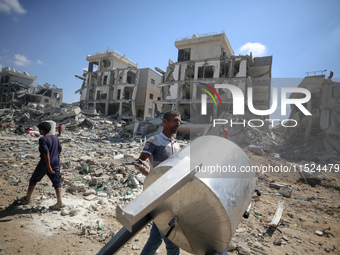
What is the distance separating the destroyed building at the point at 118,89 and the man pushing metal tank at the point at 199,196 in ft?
91.8

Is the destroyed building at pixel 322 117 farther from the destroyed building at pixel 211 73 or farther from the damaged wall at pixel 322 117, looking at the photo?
the destroyed building at pixel 211 73

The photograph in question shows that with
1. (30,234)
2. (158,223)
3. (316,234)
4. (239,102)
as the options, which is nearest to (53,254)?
(30,234)

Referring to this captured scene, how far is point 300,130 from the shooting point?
17.2 meters

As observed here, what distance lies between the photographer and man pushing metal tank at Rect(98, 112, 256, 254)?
99cm

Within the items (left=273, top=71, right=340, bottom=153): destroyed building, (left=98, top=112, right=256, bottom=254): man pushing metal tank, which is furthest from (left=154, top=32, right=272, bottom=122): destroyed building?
(left=98, top=112, right=256, bottom=254): man pushing metal tank

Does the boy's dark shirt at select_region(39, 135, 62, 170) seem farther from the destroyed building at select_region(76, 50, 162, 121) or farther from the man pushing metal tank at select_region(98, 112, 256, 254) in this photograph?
the destroyed building at select_region(76, 50, 162, 121)

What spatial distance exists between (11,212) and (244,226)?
4.20m

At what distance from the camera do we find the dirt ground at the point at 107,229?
2418 mm

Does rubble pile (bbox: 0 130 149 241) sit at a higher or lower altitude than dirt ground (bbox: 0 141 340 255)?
higher

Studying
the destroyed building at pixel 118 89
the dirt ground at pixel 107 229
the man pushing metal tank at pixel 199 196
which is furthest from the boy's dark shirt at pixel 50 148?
the destroyed building at pixel 118 89

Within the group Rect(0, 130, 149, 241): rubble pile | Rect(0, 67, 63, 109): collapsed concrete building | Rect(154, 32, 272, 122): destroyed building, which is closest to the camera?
Rect(0, 130, 149, 241): rubble pile

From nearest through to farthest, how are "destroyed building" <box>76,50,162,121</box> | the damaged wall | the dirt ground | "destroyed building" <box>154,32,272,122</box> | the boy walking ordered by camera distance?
the dirt ground, the boy walking, the damaged wall, "destroyed building" <box>154,32,272,122</box>, "destroyed building" <box>76,50,162,121</box>

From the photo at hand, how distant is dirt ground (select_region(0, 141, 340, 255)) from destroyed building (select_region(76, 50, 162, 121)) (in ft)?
83.7

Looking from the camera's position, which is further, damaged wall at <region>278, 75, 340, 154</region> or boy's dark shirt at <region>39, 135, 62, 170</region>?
damaged wall at <region>278, 75, 340, 154</region>
